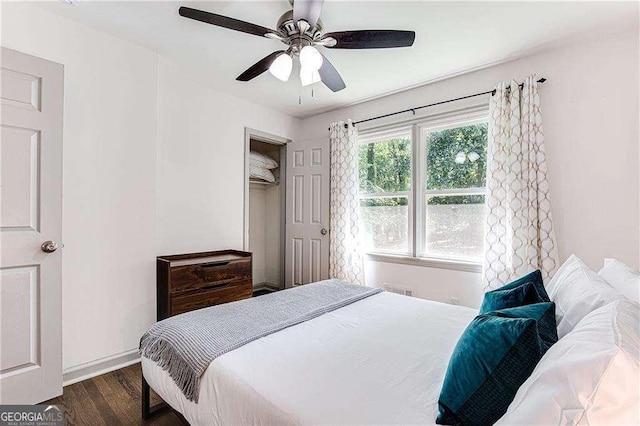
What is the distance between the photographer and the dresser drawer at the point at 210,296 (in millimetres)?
2506

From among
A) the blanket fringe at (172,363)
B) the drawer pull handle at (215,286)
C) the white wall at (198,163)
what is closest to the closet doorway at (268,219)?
the white wall at (198,163)

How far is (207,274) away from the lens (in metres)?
2.67

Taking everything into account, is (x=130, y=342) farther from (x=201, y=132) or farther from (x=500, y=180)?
(x=500, y=180)

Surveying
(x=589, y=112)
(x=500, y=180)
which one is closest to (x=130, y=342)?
(x=500, y=180)

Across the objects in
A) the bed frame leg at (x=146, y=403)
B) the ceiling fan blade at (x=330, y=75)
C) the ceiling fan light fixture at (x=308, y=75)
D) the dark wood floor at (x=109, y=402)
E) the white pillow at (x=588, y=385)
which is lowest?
the dark wood floor at (x=109, y=402)

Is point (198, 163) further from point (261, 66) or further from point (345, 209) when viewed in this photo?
point (345, 209)

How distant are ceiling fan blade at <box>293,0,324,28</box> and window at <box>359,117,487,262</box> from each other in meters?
1.91

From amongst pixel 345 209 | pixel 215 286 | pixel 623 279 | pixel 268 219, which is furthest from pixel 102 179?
pixel 623 279

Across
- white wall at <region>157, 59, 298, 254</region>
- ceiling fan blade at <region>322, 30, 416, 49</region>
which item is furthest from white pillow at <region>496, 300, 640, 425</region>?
white wall at <region>157, 59, 298, 254</region>

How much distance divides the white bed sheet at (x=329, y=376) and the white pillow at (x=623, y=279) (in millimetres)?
691

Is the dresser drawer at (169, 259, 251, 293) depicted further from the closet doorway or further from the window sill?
the window sill

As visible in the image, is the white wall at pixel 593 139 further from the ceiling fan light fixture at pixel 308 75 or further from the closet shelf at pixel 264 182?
the closet shelf at pixel 264 182

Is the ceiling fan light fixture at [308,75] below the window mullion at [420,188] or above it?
above

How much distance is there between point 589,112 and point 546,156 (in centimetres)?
41
